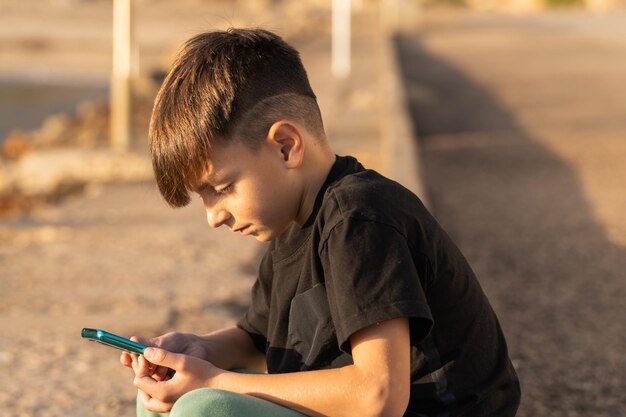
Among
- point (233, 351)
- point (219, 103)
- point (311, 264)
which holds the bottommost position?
point (233, 351)

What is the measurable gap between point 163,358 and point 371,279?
49 cm

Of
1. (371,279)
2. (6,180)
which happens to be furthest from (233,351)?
(6,180)

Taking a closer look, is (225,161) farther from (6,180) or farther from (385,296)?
(6,180)

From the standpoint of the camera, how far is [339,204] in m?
2.27

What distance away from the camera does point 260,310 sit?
275 cm

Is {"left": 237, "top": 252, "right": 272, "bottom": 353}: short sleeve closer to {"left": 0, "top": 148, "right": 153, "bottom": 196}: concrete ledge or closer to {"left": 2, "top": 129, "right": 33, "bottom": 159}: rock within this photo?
{"left": 0, "top": 148, "right": 153, "bottom": 196}: concrete ledge

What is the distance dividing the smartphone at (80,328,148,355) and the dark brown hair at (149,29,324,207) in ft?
1.02

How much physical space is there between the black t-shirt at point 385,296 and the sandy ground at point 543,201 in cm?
140

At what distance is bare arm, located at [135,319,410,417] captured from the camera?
86.9 inches

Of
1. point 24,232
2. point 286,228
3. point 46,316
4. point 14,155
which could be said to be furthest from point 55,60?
point 286,228

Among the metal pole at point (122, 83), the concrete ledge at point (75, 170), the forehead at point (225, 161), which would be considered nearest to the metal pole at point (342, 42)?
the metal pole at point (122, 83)

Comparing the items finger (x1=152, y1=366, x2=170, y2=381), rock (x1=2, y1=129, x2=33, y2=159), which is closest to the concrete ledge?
rock (x1=2, y1=129, x2=33, y2=159)

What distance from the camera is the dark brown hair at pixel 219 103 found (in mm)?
2352

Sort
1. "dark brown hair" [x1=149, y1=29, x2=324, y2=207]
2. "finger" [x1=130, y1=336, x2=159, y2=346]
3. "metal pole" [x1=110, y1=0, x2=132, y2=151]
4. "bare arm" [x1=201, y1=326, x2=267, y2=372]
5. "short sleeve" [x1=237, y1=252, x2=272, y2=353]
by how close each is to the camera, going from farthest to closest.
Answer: "metal pole" [x1=110, y1=0, x2=132, y2=151], "bare arm" [x1=201, y1=326, x2=267, y2=372], "short sleeve" [x1=237, y1=252, x2=272, y2=353], "finger" [x1=130, y1=336, x2=159, y2=346], "dark brown hair" [x1=149, y1=29, x2=324, y2=207]
